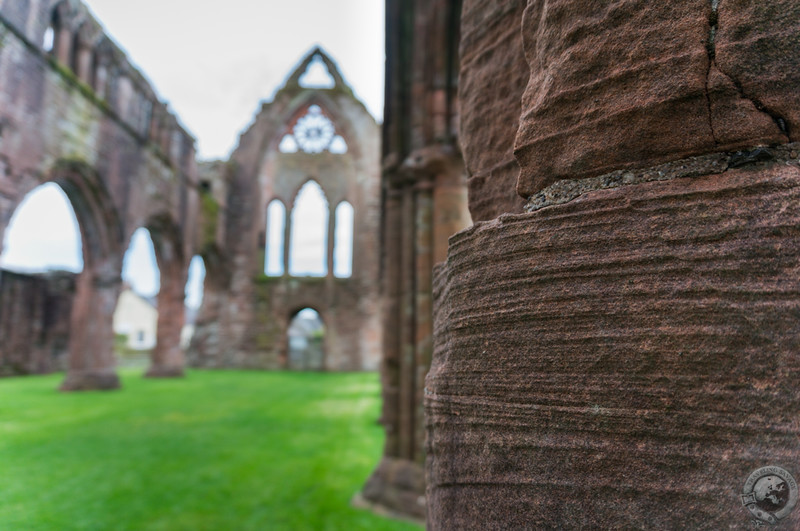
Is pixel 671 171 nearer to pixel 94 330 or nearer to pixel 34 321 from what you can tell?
pixel 94 330

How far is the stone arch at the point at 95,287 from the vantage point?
10.3m

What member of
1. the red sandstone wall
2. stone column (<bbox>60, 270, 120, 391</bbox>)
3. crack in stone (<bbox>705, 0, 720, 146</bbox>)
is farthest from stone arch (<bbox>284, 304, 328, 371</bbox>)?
crack in stone (<bbox>705, 0, 720, 146</bbox>)

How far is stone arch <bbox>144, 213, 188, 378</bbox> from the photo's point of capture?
14017mm

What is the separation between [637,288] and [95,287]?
1193 cm

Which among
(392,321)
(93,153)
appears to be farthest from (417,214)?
(93,153)

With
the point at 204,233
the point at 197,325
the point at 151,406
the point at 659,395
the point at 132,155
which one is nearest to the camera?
the point at 659,395

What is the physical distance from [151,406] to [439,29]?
22.3 feet

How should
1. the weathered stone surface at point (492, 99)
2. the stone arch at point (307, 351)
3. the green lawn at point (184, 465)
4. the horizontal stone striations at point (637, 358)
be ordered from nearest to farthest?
the horizontal stone striations at point (637, 358) → the weathered stone surface at point (492, 99) → the green lawn at point (184, 465) → the stone arch at point (307, 351)

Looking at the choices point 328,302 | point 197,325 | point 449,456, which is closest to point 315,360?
point 328,302

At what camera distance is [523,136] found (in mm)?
982

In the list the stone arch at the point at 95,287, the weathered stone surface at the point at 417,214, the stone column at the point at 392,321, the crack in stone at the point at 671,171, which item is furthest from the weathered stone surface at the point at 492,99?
the stone arch at the point at 95,287

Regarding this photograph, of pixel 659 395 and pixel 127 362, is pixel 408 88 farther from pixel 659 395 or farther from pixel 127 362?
pixel 127 362

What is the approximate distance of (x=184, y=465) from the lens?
14.5 ft

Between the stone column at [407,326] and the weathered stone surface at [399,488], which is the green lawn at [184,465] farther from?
the stone column at [407,326]
